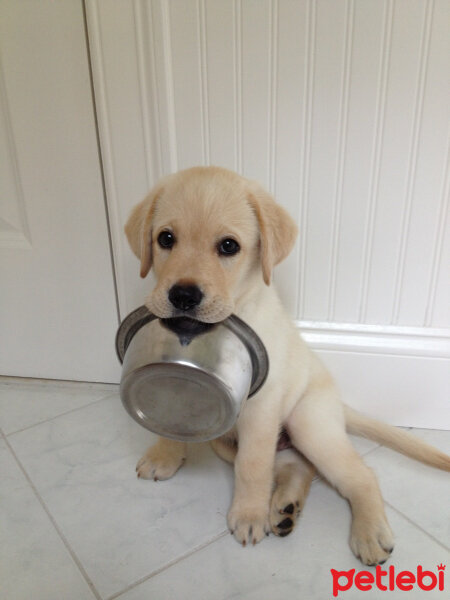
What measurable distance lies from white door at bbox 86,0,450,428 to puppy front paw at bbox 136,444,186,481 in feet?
1.91

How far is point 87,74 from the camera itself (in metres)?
1.45

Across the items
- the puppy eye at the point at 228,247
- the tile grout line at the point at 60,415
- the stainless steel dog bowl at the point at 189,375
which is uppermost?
the puppy eye at the point at 228,247

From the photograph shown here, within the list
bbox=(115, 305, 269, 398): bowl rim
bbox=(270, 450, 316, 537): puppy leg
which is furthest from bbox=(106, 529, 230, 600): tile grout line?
bbox=(115, 305, 269, 398): bowl rim

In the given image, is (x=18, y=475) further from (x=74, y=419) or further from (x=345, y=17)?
(x=345, y=17)

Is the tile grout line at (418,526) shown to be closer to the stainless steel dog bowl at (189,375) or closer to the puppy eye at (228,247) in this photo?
the stainless steel dog bowl at (189,375)

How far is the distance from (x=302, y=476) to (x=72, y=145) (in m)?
1.22

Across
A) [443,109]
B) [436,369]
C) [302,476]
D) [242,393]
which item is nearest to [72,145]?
[242,393]

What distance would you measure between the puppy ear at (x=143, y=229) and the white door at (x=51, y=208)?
47cm

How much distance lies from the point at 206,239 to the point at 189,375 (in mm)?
293

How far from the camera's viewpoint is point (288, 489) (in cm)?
125

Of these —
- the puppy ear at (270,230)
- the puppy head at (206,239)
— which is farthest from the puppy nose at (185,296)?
the puppy ear at (270,230)

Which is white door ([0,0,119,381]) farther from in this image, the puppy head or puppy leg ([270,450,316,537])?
puppy leg ([270,450,316,537])

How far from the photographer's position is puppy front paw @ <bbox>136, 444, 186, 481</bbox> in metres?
1.35

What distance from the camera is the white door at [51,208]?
1.44 metres
